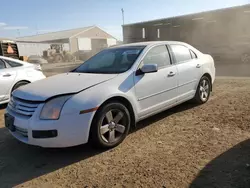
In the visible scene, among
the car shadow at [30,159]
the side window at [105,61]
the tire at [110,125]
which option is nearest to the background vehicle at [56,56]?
the side window at [105,61]

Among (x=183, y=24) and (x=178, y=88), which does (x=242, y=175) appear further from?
(x=183, y=24)

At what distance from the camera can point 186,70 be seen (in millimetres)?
4957

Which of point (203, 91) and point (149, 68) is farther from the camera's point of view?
point (203, 91)

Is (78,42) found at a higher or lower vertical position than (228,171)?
higher

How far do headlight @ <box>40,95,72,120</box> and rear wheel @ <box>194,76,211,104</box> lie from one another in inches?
128

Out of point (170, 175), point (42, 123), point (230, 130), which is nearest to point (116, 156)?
point (170, 175)

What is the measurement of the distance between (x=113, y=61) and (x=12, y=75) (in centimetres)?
328

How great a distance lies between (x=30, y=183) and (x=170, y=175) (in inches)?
64.5

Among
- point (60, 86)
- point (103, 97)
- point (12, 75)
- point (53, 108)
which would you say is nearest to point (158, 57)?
point (103, 97)

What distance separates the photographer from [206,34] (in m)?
23.8

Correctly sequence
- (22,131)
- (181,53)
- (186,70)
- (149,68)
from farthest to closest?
(181,53) → (186,70) → (149,68) → (22,131)

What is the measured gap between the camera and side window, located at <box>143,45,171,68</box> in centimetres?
434

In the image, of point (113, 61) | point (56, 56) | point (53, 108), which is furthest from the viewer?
point (56, 56)

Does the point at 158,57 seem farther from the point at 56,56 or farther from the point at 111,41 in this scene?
the point at 111,41
